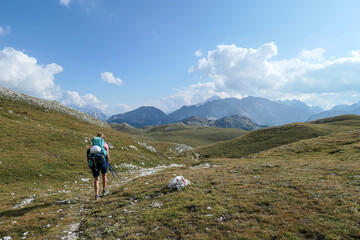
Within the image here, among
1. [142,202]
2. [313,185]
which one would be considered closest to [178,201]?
[142,202]

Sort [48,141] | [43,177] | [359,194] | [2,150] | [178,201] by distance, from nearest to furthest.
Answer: [359,194]
[178,201]
[43,177]
[2,150]
[48,141]

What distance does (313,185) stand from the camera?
1249cm

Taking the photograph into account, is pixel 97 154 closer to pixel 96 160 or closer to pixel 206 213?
pixel 96 160

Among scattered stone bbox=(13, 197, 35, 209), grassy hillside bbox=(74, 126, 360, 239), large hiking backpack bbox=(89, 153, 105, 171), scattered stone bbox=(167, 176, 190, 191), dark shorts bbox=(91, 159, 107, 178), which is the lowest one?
grassy hillside bbox=(74, 126, 360, 239)

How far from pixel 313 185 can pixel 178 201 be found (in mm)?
10535

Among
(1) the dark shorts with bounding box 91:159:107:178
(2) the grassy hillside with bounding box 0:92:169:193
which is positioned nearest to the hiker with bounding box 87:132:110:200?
(1) the dark shorts with bounding box 91:159:107:178

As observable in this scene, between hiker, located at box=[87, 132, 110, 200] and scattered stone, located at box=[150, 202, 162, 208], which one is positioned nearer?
scattered stone, located at box=[150, 202, 162, 208]

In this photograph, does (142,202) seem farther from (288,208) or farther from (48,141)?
(48,141)

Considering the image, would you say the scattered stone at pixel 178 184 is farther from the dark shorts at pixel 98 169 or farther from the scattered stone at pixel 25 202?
the scattered stone at pixel 25 202

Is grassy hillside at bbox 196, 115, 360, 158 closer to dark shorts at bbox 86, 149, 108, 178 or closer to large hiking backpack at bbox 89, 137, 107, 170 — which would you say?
dark shorts at bbox 86, 149, 108, 178

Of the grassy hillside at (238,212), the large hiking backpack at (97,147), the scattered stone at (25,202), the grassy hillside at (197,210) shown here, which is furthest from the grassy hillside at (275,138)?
the scattered stone at (25,202)

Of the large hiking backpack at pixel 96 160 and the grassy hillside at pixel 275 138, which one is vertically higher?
the large hiking backpack at pixel 96 160

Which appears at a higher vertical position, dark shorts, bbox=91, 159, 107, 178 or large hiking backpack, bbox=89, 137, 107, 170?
large hiking backpack, bbox=89, 137, 107, 170

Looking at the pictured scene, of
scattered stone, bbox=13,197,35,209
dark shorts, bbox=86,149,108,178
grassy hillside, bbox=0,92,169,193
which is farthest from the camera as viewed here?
grassy hillside, bbox=0,92,169,193
